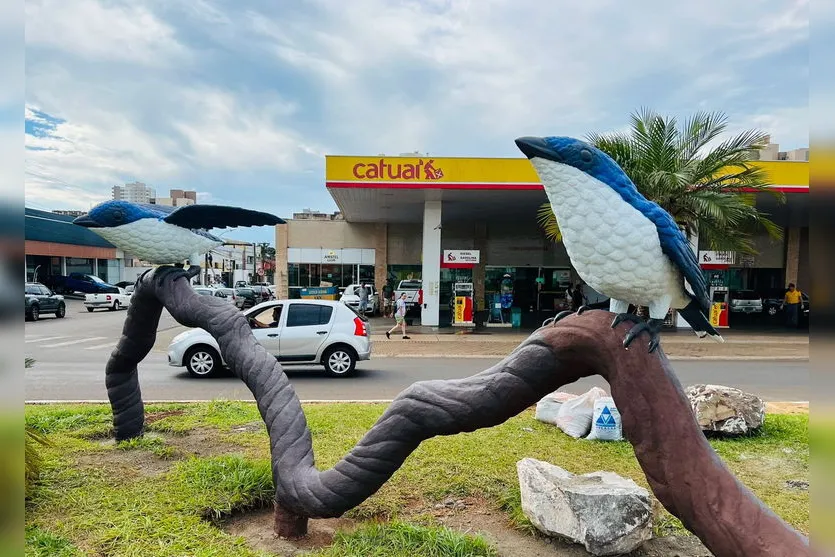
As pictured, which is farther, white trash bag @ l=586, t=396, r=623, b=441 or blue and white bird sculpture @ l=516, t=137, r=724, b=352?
white trash bag @ l=586, t=396, r=623, b=441

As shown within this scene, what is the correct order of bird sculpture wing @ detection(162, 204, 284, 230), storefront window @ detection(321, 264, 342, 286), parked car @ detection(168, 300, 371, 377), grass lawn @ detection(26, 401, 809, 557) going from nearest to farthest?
grass lawn @ detection(26, 401, 809, 557) < bird sculpture wing @ detection(162, 204, 284, 230) < parked car @ detection(168, 300, 371, 377) < storefront window @ detection(321, 264, 342, 286)

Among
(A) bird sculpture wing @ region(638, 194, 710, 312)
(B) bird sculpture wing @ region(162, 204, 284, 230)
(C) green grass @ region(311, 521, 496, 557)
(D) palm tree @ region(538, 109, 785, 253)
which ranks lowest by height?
(C) green grass @ region(311, 521, 496, 557)

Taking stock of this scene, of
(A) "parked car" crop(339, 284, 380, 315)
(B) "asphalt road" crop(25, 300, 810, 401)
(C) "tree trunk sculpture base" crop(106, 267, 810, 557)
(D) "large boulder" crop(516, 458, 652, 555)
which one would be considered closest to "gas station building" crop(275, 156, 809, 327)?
(A) "parked car" crop(339, 284, 380, 315)

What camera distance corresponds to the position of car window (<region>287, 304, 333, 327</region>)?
9.22 meters

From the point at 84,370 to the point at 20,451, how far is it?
10.8m

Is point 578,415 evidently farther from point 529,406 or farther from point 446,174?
point 446,174

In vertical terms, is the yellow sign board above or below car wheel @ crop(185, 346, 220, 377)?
above

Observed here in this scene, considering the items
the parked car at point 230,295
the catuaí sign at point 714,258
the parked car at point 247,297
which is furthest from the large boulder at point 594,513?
the parked car at point 247,297

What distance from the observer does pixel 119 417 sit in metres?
5.41

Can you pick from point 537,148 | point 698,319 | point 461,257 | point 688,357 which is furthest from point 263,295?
point 698,319

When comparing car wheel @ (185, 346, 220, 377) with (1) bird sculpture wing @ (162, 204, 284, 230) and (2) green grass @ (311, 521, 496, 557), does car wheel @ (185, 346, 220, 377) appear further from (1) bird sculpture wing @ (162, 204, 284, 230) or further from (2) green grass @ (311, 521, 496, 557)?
(2) green grass @ (311, 521, 496, 557)

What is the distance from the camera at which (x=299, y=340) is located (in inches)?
360

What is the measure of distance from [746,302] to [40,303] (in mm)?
29268

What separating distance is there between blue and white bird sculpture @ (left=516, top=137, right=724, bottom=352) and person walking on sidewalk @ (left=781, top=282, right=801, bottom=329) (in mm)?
19504
